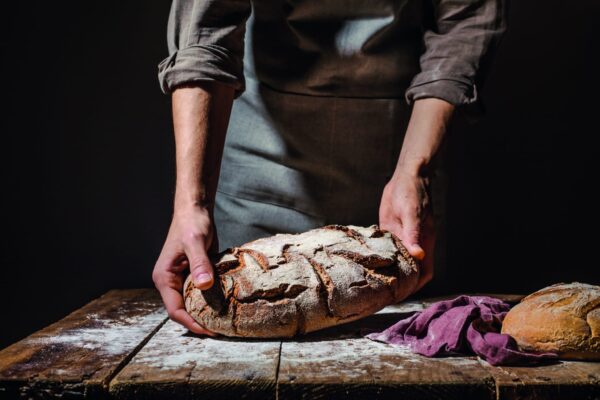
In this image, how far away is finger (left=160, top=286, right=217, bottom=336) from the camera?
1407mm

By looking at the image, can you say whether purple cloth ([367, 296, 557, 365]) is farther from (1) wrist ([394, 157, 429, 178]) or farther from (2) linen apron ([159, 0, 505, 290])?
(2) linen apron ([159, 0, 505, 290])

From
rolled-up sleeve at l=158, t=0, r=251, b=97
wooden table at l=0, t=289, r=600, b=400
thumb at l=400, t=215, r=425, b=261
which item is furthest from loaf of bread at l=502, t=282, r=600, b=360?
rolled-up sleeve at l=158, t=0, r=251, b=97

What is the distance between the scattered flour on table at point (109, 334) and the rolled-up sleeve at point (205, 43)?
0.61 meters

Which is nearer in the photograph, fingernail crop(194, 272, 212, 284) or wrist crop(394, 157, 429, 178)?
fingernail crop(194, 272, 212, 284)

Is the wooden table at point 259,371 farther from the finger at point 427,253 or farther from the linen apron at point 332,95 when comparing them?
the linen apron at point 332,95

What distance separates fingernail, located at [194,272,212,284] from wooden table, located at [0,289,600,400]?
0.13 m

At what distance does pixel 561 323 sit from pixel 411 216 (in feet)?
1.58

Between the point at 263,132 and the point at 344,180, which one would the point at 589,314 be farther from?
the point at 263,132

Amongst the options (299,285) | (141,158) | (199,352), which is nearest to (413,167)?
(299,285)

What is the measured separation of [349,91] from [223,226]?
61 centimetres

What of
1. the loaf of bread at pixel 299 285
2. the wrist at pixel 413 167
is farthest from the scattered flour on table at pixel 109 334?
the wrist at pixel 413 167

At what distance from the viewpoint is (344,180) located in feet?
6.82

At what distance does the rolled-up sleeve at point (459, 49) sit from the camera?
1825 millimetres

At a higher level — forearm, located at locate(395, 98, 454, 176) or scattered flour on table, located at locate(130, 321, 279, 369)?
forearm, located at locate(395, 98, 454, 176)
